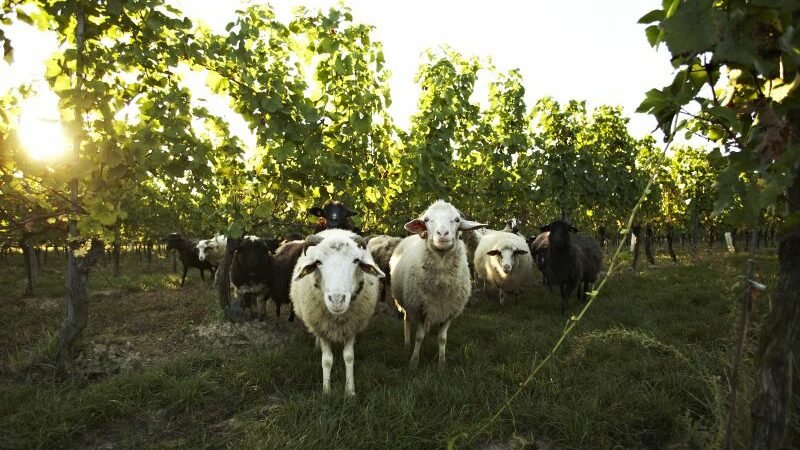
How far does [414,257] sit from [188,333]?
170 inches

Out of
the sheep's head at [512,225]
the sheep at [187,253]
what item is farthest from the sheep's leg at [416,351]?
the sheep at [187,253]

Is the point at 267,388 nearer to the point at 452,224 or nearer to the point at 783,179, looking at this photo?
the point at 452,224

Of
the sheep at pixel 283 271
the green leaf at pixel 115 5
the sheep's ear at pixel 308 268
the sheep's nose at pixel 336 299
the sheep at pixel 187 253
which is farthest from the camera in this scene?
the sheep at pixel 187 253

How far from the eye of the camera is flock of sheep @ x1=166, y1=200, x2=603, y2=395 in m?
4.88

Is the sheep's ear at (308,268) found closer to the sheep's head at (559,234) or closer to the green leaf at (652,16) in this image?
the green leaf at (652,16)

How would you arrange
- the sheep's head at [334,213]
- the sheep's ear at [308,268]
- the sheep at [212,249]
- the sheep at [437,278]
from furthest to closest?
the sheep at [212,249], the sheep's head at [334,213], the sheep at [437,278], the sheep's ear at [308,268]

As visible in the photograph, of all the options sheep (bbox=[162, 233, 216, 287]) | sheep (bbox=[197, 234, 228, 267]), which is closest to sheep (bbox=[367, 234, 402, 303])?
sheep (bbox=[197, 234, 228, 267])

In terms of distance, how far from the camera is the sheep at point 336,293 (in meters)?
4.54

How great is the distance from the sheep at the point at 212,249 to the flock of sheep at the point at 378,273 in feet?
25.6

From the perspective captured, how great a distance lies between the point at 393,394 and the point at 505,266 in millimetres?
5646

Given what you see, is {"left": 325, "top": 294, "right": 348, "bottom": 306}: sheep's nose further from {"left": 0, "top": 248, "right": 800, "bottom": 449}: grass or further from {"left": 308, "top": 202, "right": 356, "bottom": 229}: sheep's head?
{"left": 308, "top": 202, "right": 356, "bottom": 229}: sheep's head

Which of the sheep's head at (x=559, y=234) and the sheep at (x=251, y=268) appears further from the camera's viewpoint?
the sheep's head at (x=559, y=234)

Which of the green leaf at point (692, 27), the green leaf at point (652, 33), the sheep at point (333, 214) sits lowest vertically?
the sheep at point (333, 214)

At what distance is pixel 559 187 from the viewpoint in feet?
39.7
